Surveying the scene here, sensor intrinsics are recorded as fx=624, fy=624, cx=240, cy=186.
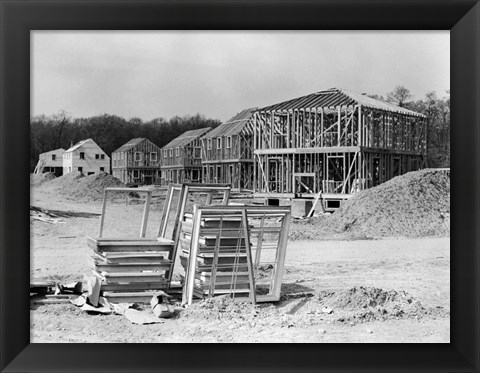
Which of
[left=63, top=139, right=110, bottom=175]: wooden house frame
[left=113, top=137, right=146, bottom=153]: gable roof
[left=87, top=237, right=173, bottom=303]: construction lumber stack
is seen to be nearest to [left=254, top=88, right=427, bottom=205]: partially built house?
[left=113, top=137, right=146, bottom=153]: gable roof

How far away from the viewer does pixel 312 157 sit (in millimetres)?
34906

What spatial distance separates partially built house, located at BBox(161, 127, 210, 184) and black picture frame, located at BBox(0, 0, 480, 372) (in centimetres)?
3099

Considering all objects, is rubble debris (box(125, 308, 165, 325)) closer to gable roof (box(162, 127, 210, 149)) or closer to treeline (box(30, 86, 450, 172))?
treeline (box(30, 86, 450, 172))

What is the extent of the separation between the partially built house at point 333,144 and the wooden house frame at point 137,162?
24.6 feet

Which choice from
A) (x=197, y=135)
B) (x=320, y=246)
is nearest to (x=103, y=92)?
(x=320, y=246)

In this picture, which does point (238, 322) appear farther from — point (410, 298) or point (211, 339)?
point (410, 298)

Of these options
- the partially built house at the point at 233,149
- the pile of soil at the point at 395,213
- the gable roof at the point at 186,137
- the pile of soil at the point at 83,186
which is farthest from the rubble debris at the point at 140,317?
the partially built house at the point at 233,149

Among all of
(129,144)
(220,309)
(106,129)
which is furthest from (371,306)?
(129,144)

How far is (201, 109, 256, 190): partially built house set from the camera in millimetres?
41688

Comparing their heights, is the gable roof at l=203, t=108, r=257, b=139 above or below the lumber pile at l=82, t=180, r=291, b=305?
above

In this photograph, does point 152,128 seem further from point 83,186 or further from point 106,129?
point 83,186

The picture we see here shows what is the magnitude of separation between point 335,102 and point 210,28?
81.1 ft

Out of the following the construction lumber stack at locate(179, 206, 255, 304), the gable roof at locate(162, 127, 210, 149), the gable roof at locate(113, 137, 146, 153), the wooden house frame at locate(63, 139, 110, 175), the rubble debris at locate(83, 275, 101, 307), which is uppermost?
the gable roof at locate(162, 127, 210, 149)

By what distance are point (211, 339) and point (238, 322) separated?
58cm
